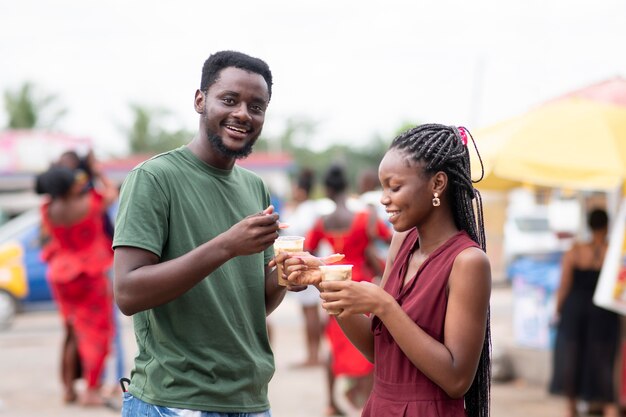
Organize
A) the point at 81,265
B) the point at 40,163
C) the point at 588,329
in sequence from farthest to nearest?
1. the point at 40,163
2. the point at 81,265
3. the point at 588,329

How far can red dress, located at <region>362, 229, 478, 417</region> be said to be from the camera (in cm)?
260

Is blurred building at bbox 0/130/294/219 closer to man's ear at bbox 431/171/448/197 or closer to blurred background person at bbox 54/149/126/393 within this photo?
blurred background person at bbox 54/149/126/393

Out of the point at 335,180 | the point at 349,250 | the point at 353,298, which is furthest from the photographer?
the point at 335,180

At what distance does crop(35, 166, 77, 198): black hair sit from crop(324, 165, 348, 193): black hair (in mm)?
2288

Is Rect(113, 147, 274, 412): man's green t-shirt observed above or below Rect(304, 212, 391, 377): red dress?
above

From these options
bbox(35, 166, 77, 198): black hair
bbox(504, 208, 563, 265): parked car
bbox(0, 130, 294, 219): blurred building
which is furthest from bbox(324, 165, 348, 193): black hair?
bbox(0, 130, 294, 219): blurred building

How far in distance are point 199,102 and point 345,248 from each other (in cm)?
440

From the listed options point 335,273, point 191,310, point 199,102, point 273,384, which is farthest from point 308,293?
point 335,273

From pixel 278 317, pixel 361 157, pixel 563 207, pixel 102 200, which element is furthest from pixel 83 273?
pixel 361 157

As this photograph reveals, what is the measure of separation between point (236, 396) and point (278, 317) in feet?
36.8

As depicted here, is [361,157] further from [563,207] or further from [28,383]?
[28,383]

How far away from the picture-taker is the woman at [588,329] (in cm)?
704

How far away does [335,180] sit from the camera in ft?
25.0

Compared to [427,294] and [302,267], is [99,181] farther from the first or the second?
[427,294]
